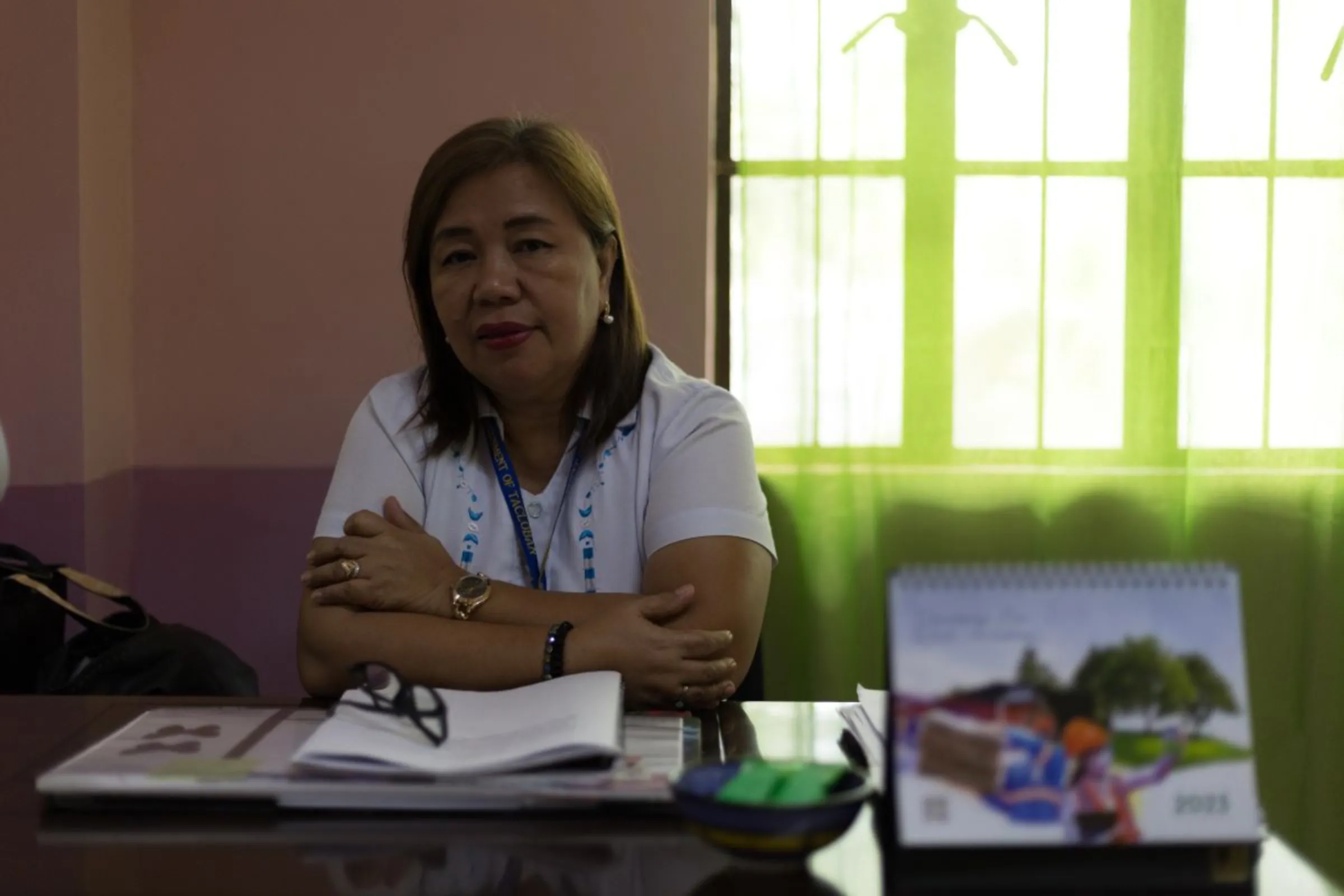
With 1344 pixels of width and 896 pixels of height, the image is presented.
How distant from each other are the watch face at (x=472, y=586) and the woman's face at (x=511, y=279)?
33 cm

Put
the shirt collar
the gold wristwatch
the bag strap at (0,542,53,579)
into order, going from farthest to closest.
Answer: the bag strap at (0,542,53,579) → the shirt collar → the gold wristwatch

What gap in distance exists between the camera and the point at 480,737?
0.97 meters

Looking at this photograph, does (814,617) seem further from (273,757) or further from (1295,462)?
(273,757)

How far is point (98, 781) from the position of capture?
891 mm

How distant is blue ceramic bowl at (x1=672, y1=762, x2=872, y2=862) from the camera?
2.39ft

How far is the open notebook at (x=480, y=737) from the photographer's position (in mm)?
890

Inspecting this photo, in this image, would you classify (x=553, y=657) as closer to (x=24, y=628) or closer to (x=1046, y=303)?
(x=24, y=628)

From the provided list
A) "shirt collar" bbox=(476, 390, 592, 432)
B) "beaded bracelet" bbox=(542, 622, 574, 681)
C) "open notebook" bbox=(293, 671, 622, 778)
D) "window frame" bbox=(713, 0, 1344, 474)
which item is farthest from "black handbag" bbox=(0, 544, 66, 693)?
"window frame" bbox=(713, 0, 1344, 474)

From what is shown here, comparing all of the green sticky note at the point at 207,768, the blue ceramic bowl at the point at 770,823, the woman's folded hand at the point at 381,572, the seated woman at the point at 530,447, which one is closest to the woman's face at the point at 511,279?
the seated woman at the point at 530,447

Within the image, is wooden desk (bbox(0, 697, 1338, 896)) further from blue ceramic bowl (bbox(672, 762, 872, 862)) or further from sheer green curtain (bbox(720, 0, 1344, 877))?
sheer green curtain (bbox(720, 0, 1344, 877))

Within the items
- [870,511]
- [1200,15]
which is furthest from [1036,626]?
[1200,15]

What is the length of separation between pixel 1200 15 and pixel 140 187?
7.04 feet

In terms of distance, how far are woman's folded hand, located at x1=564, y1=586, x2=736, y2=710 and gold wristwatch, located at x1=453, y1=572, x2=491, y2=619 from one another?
15cm

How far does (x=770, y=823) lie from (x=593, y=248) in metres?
1.22
